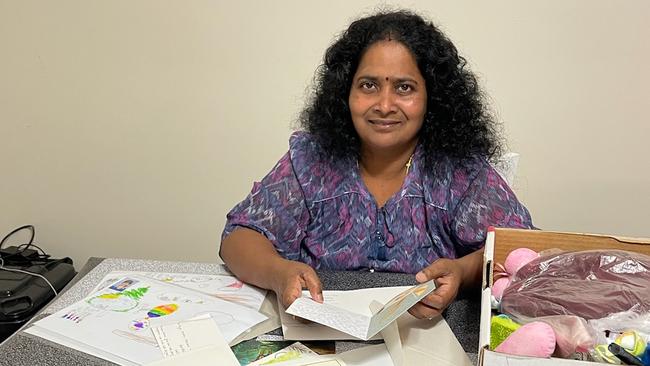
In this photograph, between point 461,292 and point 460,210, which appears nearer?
point 461,292

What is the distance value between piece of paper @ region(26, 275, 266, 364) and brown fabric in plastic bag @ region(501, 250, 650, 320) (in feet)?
1.46

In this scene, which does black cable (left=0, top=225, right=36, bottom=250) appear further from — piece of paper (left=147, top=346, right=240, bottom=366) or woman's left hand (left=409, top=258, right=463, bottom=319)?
woman's left hand (left=409, top=258, right=463, bottom=319)

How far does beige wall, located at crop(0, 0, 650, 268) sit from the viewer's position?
1.91 m

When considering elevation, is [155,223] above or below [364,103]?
below

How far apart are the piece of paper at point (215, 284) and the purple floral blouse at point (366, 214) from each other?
17 cm

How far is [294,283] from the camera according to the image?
1056mm

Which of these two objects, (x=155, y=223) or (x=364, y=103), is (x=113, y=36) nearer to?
(x=155, y=223)

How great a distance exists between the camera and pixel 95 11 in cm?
201

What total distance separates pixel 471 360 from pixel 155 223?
1.58 metres

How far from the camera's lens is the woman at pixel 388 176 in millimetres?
1330

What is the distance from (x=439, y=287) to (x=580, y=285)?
248mm

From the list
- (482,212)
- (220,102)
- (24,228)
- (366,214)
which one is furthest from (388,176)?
(24,228)

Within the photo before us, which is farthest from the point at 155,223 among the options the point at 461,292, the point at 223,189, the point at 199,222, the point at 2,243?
the point at 461,292

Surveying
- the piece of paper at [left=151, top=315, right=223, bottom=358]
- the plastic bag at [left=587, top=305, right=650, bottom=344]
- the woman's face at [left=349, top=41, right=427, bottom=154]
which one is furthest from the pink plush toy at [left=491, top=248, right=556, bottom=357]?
the woman's face at [left=349, top=41, right=427, bottom=154]
